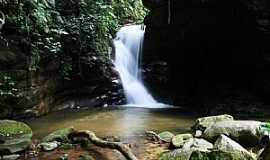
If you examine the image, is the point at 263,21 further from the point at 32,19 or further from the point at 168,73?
the point at 32,19

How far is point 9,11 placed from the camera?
36.3 feet

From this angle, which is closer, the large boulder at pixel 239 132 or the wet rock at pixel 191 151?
the wet rock at pixel 191 151

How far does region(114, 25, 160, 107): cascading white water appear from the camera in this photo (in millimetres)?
15844

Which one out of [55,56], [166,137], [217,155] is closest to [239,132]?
[166,137]

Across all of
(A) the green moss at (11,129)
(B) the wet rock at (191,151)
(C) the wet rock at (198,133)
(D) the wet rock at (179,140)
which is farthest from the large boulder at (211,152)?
(A) the green moss at (11,129)

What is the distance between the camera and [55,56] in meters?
12.8

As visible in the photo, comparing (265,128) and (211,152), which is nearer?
(211,152)

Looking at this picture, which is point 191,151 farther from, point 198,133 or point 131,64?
point 131,64

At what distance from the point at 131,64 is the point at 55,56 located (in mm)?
4856

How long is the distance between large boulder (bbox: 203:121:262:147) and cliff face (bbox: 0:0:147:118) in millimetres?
5596

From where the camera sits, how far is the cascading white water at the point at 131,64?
52.0ft

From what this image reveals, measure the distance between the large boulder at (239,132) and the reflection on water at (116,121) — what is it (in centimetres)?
185

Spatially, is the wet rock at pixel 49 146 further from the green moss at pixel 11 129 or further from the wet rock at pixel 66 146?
the green moss at pixel 11 129

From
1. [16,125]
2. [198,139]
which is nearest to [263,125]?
[198,139]
